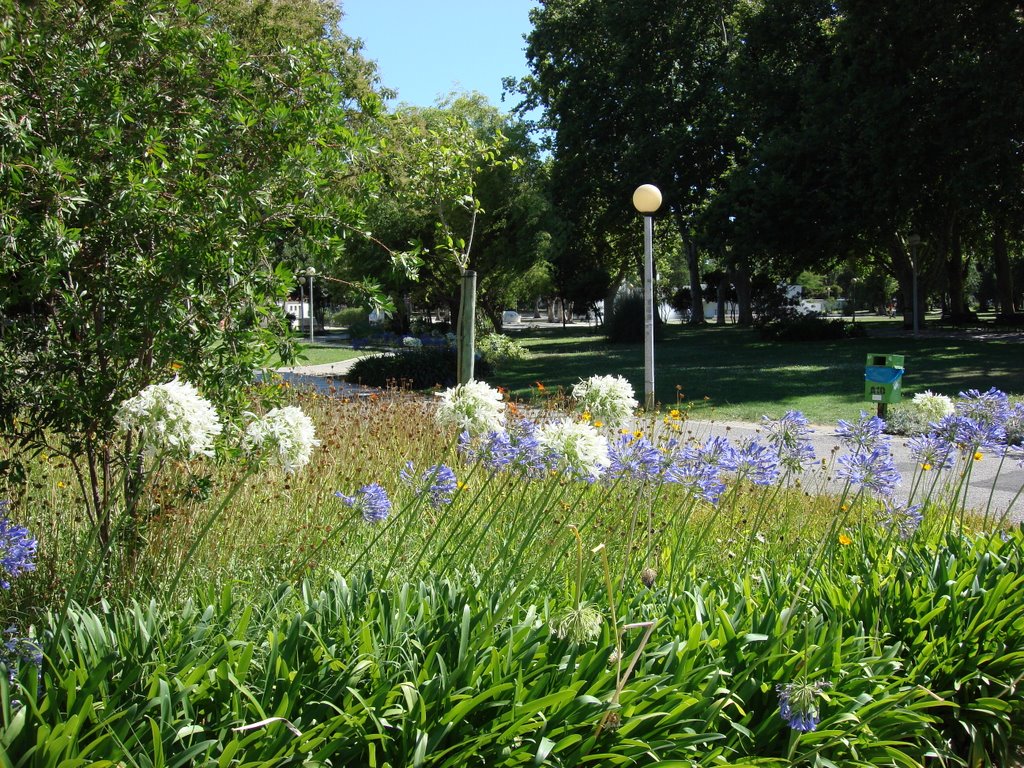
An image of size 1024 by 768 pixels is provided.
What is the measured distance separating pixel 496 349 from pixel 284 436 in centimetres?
1905

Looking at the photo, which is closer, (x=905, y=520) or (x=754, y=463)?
(x=754, y=463)

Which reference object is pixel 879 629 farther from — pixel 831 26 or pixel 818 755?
pixel 831 26

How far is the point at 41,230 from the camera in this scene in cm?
326

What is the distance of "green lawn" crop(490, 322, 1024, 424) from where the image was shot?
14742mm

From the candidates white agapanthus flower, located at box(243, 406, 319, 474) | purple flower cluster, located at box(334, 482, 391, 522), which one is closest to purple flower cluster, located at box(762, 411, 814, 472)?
purple flower cluster, located at box(334, 482, 391, 522)

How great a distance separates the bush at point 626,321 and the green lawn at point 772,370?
3.90 feet

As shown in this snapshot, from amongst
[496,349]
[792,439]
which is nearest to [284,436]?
[792,439]

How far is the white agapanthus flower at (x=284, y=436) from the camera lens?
2.87 meters

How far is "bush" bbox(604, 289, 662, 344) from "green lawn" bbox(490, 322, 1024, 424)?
46.8 inches

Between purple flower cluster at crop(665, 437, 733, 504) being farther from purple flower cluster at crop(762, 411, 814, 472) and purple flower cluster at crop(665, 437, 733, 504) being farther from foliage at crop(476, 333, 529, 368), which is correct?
foliage at crop(476, 333, 529, 368)

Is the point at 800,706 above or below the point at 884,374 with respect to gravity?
below

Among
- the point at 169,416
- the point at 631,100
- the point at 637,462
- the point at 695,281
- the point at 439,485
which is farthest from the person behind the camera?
the point at 695,281

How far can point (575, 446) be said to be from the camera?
9.07ft

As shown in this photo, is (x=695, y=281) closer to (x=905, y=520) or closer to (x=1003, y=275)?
(x=1003, y=275)
